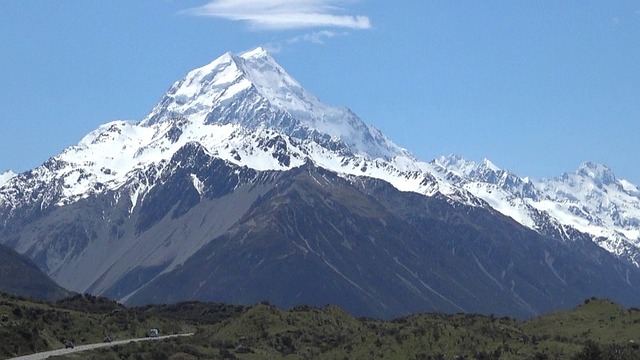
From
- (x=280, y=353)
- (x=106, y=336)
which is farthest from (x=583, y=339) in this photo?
(x=106, y=336)

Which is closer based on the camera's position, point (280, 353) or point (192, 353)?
A: point (192, 353)

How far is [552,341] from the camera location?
149000mm

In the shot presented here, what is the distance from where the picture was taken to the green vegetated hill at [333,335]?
476ft

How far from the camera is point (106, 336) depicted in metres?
177

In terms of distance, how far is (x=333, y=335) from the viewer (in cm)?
17825

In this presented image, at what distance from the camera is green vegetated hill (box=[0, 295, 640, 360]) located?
5709 inches

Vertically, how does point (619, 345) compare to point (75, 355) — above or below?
above

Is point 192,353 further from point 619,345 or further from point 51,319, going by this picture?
point 619,345

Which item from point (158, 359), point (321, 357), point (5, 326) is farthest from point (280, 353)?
point (5, 326)

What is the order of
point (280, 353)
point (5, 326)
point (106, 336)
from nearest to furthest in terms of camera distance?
point (5, 326) → point (280, 353) → point (106, 336)

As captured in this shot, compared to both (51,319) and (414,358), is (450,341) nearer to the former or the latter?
(414,358)

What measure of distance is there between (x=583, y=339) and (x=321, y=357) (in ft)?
97.3

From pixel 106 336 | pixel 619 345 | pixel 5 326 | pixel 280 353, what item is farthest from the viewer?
pixel 106 336

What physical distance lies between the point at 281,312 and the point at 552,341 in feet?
158
